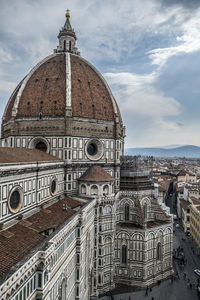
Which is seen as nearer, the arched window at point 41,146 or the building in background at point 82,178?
the building in background at point 82,178

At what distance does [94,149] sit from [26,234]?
16452mm

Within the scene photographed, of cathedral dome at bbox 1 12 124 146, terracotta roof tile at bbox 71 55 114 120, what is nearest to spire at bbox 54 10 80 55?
cathedral dome at bbox 1 12 124 146

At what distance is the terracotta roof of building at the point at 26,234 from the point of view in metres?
11.5

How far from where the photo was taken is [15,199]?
1712 centimetres

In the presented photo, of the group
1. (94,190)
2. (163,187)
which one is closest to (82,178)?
(94,190)

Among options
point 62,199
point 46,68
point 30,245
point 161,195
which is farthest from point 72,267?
point 161,195

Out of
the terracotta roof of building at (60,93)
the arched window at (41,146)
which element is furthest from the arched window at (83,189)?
the terracotta roof of building at (60,93)

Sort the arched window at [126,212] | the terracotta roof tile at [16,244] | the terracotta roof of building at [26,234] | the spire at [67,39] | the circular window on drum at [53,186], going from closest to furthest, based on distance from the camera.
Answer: the terracotta roof tile at [16,244], the terracotta roof of building at [26,234], the circular window on drum at [53,186], the arched window at [126,212], the spire at [67,39]

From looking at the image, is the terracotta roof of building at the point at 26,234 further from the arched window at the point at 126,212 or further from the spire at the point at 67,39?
the spire at the point at 67,39

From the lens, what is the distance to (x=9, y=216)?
52.9 feet

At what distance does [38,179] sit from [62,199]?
4.70 metres

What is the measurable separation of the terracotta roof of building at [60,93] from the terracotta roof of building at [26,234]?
11732mm

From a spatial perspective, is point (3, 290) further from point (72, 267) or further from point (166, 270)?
point (166, 270)

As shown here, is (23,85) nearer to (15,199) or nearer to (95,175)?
(95,175)
